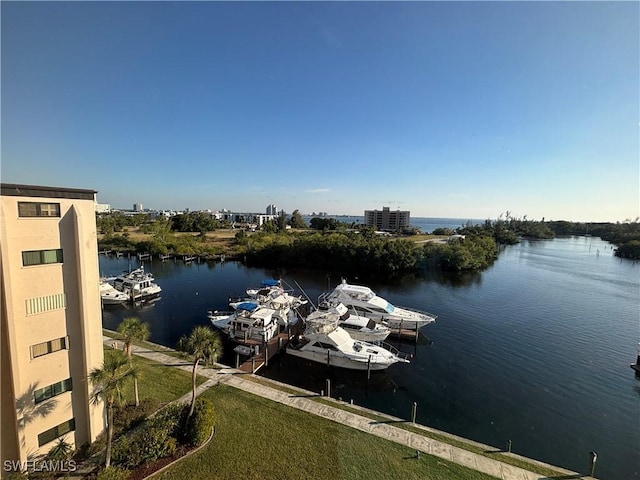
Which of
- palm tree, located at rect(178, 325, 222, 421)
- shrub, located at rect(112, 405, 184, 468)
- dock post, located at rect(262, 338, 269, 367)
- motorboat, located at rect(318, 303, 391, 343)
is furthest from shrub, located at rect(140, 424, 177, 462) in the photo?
motorboat, located at rect(318, 303, 391, 343)

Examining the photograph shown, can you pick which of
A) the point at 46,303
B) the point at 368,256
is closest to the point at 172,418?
the point at 46,303

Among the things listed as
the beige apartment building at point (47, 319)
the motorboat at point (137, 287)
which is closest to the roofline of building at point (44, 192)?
the beige apartment building at point (47, 319)

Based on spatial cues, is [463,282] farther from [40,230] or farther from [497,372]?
[40,230]

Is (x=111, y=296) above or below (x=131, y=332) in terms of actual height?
below

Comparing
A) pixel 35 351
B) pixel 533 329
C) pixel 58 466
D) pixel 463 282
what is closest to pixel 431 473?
pixel 58 466

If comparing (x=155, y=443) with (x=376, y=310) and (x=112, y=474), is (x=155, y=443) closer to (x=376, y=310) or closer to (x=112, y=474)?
(x=112, y=474)

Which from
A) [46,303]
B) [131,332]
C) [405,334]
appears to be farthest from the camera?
[405,334]
